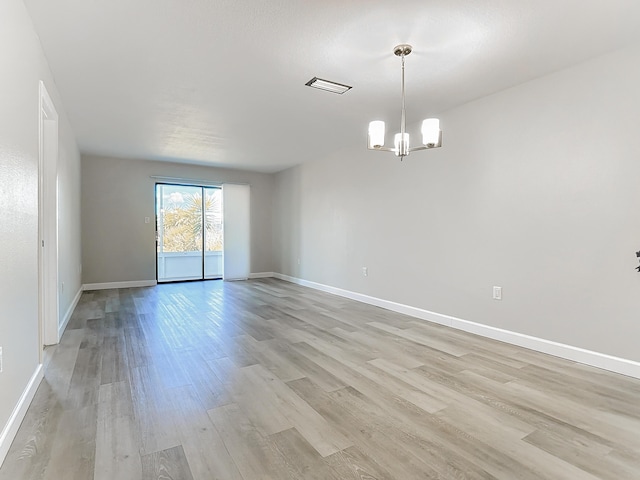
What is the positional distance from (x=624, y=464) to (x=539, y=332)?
5.19 ft

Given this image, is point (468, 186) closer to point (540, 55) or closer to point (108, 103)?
point (540, 55)

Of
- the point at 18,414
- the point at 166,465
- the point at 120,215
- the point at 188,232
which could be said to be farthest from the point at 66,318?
the point at 188,232

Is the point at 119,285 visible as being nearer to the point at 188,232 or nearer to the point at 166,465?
the point at 188,232

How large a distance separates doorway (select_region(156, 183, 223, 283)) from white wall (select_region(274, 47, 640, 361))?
13.3ft

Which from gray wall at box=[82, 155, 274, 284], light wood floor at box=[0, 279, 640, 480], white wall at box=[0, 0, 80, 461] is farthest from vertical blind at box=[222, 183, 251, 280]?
white wall at box=[0, 0, 80, 461]

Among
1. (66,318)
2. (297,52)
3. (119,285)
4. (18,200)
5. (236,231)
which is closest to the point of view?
(18,200)

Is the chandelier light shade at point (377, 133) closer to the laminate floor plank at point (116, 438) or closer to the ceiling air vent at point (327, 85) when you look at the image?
the ceiling air vent at point (327, 85)

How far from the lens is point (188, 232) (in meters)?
7.23

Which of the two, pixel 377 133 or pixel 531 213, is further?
pixel 531 213

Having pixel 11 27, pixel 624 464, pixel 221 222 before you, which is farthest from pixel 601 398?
pixel 221 222

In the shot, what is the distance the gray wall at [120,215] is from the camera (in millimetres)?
6051

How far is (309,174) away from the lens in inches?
253

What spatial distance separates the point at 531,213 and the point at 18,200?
3.76m

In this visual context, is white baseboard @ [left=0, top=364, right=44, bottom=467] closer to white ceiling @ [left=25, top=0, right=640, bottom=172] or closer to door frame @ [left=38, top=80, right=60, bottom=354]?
door frame @ [left=38, top=80, right=60, bottom=354]
